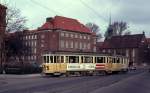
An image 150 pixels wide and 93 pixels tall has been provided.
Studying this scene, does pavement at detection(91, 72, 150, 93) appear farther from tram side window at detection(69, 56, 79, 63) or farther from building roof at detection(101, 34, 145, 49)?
building roof at detection(101, 34, 145, 49)

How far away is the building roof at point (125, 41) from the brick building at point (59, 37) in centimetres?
1486

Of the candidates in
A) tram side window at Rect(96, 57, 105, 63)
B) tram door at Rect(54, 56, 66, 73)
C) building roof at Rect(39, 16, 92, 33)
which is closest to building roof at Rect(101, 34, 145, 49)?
building roof at Rect(39, 16, 92, 33)

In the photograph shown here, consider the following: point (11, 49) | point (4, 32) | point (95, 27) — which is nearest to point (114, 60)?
point (4, 32)

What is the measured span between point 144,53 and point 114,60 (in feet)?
312

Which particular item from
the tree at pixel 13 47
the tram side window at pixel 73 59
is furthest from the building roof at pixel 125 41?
the tram side window at pixel 73 59

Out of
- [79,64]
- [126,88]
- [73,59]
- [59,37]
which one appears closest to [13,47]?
[59,37]

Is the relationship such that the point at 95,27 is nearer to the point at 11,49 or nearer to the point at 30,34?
the point at 30,34

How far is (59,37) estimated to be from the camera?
392ft

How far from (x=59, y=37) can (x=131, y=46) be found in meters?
41.4

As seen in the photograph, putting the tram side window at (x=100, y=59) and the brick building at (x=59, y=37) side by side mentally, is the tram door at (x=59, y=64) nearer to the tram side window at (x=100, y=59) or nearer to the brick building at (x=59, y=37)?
the tram side window at (x=100, y=59)

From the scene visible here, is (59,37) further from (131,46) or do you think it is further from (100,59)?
(100,59)

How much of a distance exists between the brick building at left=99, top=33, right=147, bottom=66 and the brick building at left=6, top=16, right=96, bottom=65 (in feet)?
52.6

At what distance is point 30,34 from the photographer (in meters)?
134

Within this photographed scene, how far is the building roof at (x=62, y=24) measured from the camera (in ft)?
398
